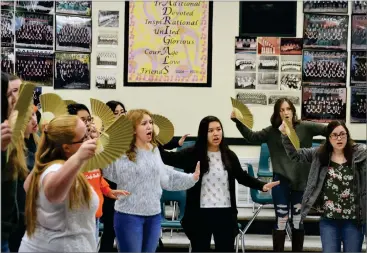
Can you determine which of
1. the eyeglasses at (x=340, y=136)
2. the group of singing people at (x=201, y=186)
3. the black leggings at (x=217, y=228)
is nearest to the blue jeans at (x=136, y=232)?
the group of singing people at (x=201, y=186)

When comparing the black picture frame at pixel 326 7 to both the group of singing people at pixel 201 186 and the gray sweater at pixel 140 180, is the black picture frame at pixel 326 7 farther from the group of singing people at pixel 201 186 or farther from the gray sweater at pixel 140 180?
the gray sweater at pixel 140 180

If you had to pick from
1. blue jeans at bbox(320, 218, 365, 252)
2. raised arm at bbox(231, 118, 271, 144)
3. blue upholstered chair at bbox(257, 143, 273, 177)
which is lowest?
blue jeans at bbox(320, 218, 365, 252)

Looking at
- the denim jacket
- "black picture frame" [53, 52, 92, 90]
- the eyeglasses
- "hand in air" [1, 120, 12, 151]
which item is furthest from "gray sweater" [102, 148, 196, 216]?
"black picture frame" [53, 52, 92, 90]

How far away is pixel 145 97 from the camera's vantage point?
8.02 metres

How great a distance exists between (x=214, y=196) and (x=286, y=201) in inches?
52.7

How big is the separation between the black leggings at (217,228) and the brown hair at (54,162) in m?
1.95

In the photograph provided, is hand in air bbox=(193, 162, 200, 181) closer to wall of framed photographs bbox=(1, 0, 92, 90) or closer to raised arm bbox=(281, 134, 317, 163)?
raised arm bbox=(281, 134, 317, 163)

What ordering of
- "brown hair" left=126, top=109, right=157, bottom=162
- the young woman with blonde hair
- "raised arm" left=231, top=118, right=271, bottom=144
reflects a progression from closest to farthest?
the young woman with blonde hair → "brown hair" left=126, top=109, right=157, bottom=162 → "raised arm" left=231, top=118, right=271, bottom=144

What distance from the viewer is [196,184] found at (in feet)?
16.4

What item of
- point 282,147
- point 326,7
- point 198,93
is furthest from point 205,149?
point 326,7

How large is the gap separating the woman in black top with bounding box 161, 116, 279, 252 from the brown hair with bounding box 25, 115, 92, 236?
6.37 feet

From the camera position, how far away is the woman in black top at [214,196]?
4.95m

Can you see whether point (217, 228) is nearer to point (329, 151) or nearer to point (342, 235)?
point (342, 235)

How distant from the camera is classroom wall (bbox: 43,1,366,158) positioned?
7.94 m
